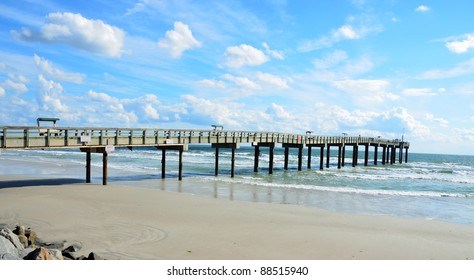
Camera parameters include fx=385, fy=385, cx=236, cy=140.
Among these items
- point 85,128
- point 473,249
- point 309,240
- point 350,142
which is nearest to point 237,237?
point 309,240

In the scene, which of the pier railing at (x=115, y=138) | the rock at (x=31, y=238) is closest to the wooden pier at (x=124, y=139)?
the pier railing at (x=115, y=138)

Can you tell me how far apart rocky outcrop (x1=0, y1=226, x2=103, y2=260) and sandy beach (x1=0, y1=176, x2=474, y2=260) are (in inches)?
24.1

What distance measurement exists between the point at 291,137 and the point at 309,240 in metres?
29.1

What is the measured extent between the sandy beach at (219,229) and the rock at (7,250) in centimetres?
189

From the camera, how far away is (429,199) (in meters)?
22.2

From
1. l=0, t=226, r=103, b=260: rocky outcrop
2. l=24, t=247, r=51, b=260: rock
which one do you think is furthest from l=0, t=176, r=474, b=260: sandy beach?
l=24, t=247, r=51, b=260: rock

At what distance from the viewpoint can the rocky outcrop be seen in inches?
260

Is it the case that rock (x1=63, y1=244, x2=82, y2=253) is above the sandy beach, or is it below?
above

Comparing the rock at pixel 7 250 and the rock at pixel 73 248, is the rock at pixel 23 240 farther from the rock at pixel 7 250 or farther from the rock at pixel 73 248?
the rock at pixel 7 250

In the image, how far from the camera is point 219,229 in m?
11.8

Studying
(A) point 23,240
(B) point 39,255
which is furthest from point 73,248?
(B) point 39,255

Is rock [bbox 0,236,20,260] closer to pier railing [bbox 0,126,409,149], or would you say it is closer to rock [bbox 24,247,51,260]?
rock [bbox 24,247,51,260]

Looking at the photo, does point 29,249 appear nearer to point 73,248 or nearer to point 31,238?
point 73,248

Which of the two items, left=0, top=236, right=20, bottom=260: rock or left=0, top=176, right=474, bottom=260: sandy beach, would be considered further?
left=0, top=176, right=474, bottom=260: sandy beach
